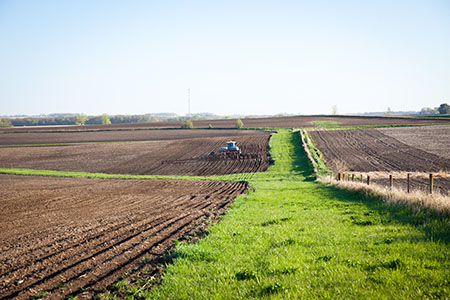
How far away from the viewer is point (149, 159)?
48219 millimetres

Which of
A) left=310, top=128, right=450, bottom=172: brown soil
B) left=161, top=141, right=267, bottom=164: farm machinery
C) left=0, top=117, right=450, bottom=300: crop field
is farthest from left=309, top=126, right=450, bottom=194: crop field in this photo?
left=0, top=117, right=450, bottom=300: crop field

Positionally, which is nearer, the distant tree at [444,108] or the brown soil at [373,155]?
the brown soil at [373,155]

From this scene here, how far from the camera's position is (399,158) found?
1502 inches

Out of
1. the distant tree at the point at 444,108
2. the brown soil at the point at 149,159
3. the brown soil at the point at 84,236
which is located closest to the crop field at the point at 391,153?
the brown soil at the point at 149,159

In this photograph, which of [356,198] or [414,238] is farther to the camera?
[356,198]

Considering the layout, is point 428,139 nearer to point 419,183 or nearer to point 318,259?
point 419,183

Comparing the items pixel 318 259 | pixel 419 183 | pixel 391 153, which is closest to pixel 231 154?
pixel 391 153

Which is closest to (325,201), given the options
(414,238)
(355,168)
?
(414,238)

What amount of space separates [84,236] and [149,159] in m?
38.0

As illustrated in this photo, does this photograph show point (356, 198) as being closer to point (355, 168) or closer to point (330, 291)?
point (330, 291)

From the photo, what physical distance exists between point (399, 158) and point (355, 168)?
8093mm

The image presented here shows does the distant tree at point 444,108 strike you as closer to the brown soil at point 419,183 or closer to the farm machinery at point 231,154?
the farm machinery at point 231,154

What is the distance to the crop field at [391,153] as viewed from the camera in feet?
92.4

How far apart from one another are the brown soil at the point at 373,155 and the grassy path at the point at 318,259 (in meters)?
23.5
